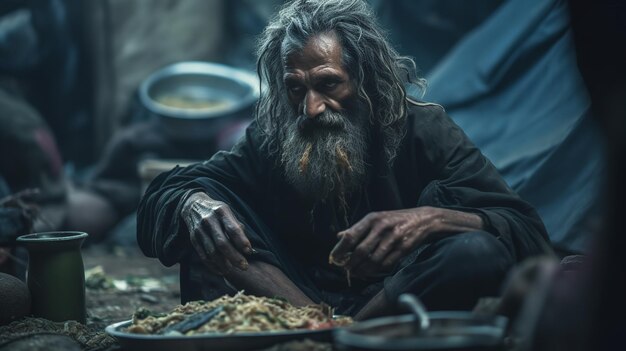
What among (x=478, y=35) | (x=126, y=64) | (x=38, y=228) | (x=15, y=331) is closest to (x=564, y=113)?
(x=478, y=35)

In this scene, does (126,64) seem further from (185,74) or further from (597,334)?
(597,334)

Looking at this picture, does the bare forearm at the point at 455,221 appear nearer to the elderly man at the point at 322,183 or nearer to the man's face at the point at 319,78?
the elderly man at the point at 322,183

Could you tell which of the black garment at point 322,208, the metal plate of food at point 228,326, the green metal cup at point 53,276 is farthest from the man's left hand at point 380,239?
the green metal cup at point 53,276

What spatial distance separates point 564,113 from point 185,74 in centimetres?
508

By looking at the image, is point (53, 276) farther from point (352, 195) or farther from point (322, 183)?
point (352, 195)

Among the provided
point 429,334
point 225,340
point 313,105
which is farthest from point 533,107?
point 429,334

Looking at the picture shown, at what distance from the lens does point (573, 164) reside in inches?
224

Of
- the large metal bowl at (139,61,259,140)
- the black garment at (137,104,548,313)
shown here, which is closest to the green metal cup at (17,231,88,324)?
the black garment at (137,104,548,313)

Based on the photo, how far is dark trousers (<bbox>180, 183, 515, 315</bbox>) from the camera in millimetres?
3395

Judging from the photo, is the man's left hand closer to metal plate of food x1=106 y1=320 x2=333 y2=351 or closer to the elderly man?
the elderly man

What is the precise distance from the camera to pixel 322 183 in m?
4.18

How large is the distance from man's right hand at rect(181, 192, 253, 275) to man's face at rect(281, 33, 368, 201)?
0.49 m

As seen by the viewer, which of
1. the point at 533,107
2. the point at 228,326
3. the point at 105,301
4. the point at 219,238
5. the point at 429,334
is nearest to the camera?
the point at 429,334

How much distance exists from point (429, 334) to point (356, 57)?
7.02 feet
